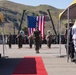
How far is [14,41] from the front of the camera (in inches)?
2127

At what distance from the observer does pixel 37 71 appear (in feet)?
51.4

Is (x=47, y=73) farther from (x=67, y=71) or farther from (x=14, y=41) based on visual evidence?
(x=14, y=41)

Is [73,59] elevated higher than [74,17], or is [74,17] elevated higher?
[74,17]

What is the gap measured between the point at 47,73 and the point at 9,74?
1460 mm

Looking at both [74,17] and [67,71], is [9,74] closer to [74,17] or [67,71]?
[67,71]

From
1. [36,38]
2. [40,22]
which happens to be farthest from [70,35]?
[40,22]

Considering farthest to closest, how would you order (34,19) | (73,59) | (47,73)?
(34,19)
(73,59)
(47,73)

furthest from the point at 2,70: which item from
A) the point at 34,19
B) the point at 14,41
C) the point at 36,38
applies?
the point at 14,41

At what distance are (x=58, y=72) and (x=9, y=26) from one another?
570 feet

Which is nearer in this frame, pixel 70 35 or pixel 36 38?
pixel 70 35

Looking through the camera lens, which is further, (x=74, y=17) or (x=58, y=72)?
(x=74, y=17)

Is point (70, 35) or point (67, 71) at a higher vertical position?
point (70, 35)

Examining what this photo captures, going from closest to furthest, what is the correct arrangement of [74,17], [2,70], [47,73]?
[47,73] < [2,70] < [74,17]

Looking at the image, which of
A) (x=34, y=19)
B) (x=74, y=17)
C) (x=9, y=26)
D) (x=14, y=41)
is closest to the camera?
(x=74, y=17)
